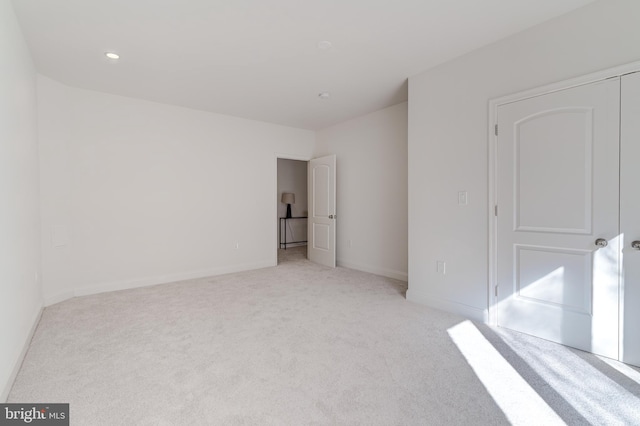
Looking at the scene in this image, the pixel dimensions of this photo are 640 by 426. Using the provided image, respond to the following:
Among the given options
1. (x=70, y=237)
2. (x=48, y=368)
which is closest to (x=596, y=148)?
(x=48, y=368)

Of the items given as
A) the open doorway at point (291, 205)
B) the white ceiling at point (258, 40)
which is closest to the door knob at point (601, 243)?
the white ceiling at point (258, 40)

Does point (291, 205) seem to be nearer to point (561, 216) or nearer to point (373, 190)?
point (373, 190)

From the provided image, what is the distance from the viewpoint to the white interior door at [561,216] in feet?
7.23

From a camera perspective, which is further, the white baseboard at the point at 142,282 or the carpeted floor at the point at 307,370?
the white baseboard at the point at 142,282

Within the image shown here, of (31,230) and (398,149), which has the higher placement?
(398,149)

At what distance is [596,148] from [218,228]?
4.68 meters

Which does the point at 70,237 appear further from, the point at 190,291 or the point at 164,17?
the point at 164,17

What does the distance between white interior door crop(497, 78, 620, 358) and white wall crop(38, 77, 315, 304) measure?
384 cm

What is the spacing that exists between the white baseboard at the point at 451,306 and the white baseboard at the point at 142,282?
2881mm

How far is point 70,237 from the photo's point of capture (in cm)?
369

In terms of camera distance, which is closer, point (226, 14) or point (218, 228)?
point (226, 14)

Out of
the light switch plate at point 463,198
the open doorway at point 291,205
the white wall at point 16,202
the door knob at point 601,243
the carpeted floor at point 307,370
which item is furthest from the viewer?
the open doorway at point 291,205

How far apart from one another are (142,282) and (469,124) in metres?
4.59

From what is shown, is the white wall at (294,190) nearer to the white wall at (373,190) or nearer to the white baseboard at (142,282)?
the white wall at (373,190)
